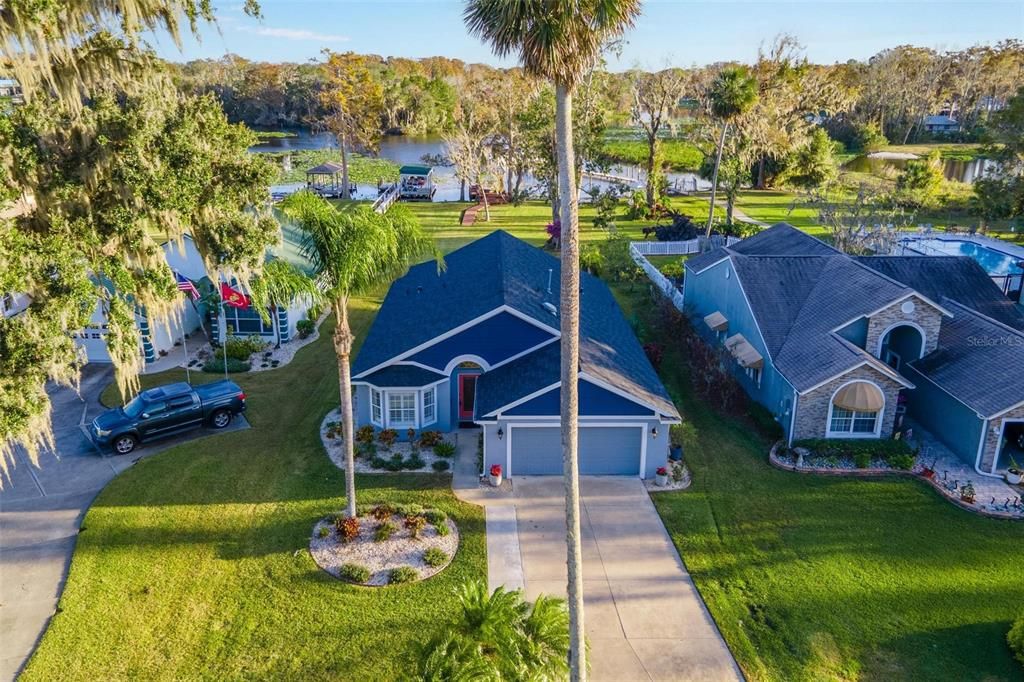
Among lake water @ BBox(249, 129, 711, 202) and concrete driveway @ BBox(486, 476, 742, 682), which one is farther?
lake water @ BBox(249, 129, 711, 202)

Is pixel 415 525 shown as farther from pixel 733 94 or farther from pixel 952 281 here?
pixel 733 94

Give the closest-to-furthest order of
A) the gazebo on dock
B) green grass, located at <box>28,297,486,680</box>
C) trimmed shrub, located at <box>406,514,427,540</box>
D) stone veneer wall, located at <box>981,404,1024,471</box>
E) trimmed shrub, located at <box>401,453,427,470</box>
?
1. green grass, located at <box>28,297,486,680</box>
2. trimmed shrub, located at <box>406,514,427,540</box>
3. stone veneer wall, located at <box>981,404,1024,471</box>
4. trimmed shrub, located at <box>401,453,427,470</box>
5. the gazebo on dock

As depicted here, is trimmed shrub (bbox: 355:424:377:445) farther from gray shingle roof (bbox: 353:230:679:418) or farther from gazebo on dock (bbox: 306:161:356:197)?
gazebo on dock (bbox: 306:161:356:197)

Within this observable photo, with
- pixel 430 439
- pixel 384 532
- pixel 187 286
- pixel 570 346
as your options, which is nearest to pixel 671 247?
pixel 430 439

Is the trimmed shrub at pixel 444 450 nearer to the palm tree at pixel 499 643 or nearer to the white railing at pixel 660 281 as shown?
the palm tree at pixel 499 643

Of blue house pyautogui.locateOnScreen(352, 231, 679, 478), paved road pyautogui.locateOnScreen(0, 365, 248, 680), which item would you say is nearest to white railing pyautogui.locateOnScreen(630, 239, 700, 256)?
blue house pyautogui.locateOnScreen(352, 231, 679, 478)

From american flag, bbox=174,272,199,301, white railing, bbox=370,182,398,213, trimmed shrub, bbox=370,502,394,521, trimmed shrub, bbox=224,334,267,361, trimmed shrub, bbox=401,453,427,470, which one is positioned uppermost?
white railing, bbox=370,182,398,213
